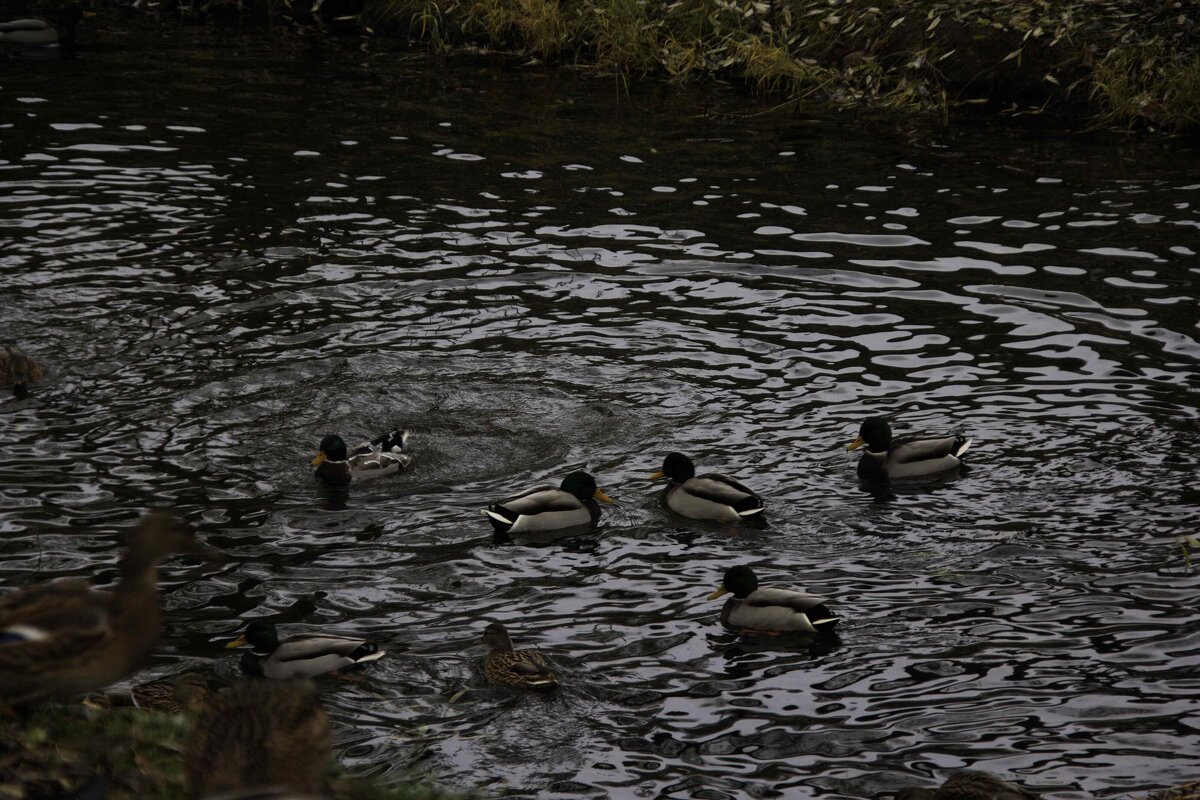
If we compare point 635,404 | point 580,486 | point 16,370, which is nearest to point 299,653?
point 580,486

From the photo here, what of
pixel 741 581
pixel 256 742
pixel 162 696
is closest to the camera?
pixel 256 742

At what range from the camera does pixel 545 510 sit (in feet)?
35.2

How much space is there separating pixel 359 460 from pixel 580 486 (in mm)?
1842

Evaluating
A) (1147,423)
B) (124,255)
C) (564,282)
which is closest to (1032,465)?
(1147,423)

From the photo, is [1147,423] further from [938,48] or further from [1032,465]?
[938,48]

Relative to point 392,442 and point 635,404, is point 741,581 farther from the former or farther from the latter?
point 635,404

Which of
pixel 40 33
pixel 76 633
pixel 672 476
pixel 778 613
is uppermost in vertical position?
pixel 40 33

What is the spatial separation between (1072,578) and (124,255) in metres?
10.9

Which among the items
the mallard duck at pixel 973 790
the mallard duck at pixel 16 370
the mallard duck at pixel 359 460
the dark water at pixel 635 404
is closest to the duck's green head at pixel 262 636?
the dark water at pixel 635 404

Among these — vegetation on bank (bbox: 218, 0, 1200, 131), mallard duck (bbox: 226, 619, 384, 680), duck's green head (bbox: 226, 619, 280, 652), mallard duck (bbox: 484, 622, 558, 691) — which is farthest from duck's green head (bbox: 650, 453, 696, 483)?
vegetation on bank (bbox: 218, 0, 1200, 131)

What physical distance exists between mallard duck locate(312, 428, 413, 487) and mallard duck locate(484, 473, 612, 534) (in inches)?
43.5

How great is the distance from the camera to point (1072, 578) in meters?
9.96

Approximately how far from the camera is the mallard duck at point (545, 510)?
10.8m

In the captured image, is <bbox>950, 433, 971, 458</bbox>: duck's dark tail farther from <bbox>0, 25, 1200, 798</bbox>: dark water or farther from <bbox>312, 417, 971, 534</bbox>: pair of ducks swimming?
<bbox>0, 25, 1200, 798</bbox>: dark water
